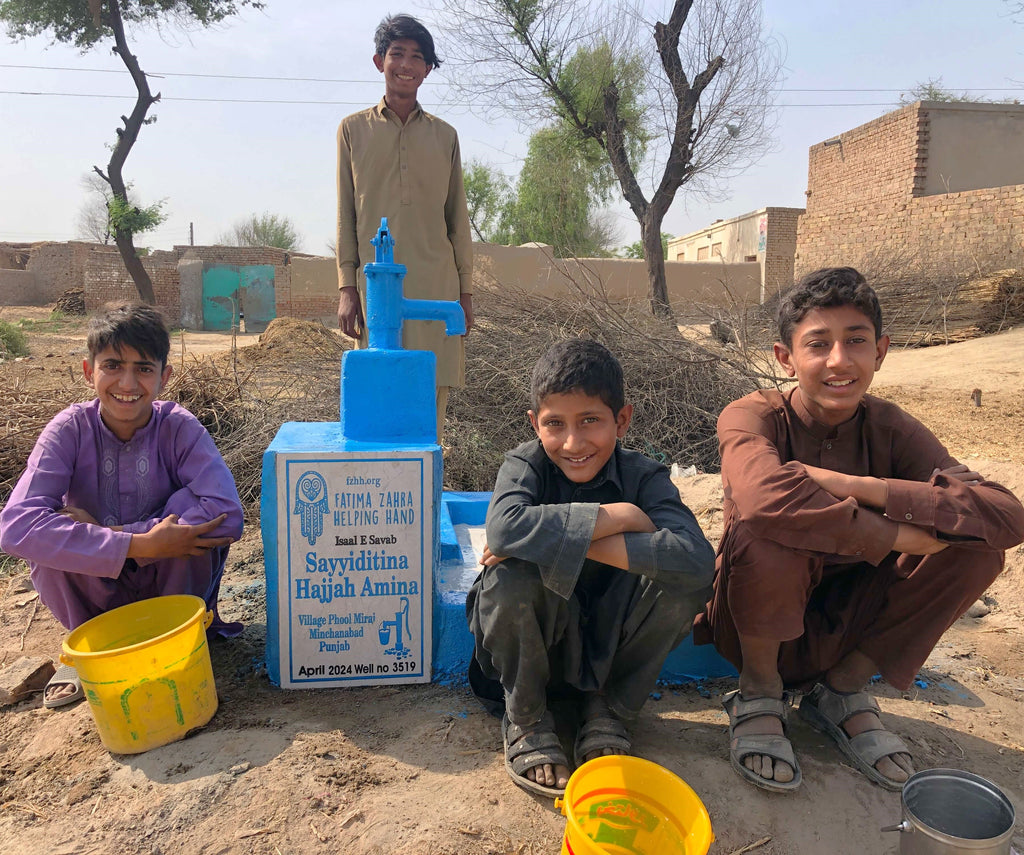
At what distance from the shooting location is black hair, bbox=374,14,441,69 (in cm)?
261

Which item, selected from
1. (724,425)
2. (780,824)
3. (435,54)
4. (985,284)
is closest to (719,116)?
(985,284)

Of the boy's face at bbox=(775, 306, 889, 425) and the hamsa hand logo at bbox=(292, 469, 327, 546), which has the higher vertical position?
the boy's face at bbox=(775, 306, 889, 425)

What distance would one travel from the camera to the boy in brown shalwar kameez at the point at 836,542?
4.92ft

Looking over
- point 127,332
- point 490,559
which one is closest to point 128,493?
point 127,332

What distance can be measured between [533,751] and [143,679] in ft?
2.93

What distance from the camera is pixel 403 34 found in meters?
2.62

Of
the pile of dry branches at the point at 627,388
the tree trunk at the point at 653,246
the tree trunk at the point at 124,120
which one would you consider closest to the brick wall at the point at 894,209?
the tree trunk at the point at 653,246

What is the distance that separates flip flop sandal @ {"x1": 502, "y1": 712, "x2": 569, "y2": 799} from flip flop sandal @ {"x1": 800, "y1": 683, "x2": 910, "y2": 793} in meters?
0.68

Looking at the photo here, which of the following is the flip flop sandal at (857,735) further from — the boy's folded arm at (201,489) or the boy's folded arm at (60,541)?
the boy's folded arm at (60,541)

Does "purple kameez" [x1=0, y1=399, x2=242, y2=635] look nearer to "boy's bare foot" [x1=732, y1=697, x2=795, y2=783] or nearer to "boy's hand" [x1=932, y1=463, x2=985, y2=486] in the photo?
"boy's bare foot" [x1=732, y1=697, x2=795, y2=783]

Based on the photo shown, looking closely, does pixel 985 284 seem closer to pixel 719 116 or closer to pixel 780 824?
pixel 719 116

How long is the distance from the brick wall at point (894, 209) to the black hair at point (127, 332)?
36.0 feet

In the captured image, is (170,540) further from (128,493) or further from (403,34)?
(403,34)

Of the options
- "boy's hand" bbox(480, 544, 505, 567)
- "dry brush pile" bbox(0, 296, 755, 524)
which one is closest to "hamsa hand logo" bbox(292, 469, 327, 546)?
"boy's hand" bbox(480, 544, 505, 567)
